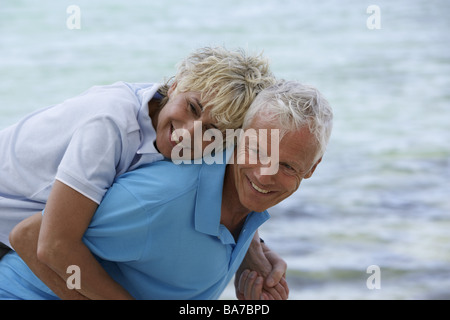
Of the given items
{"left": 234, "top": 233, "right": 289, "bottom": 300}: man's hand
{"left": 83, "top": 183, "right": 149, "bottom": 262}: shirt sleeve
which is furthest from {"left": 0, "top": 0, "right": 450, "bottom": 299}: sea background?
{"left": 83, "top": 183, "right": 149, "bottom": 262}: shirt sleeve

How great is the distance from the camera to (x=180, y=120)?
6.25 ft

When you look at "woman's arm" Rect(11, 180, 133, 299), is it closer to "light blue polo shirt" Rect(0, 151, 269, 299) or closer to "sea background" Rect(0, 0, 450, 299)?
"light blue polo shirt" Rect(0, 151, 269, 299)

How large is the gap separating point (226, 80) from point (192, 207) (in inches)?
14.4

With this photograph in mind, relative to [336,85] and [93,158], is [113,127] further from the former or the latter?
[336,85]

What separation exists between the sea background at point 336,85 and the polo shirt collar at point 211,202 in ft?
4.38

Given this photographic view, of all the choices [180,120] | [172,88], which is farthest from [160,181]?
[172,88]

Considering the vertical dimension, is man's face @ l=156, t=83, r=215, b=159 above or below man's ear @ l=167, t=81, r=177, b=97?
below

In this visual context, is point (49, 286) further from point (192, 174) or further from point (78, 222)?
point (192, 174)

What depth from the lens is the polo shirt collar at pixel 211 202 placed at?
1740mm

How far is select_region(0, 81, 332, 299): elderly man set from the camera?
5.55ft

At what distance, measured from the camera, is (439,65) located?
8672 mm

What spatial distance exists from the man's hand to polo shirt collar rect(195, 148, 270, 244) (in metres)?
0.32

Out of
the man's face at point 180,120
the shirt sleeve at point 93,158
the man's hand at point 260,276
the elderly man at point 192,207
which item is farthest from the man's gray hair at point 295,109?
the man's hand at point 260,276

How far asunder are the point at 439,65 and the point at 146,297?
7.59m
